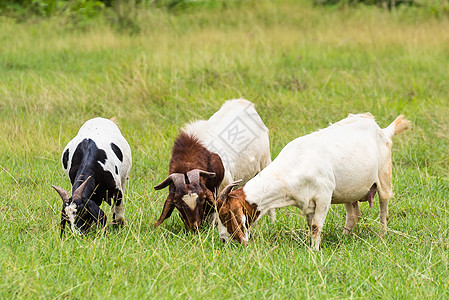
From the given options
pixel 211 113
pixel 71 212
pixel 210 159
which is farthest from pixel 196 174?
pixel 211 113

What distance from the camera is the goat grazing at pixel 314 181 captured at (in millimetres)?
5340

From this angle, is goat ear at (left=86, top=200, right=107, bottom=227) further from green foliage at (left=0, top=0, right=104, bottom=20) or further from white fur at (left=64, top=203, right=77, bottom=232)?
green foliage at (left=0, top=0, right=104, bottom=20)

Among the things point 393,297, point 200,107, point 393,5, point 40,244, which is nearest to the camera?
point 393,297

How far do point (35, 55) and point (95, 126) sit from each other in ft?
27.3

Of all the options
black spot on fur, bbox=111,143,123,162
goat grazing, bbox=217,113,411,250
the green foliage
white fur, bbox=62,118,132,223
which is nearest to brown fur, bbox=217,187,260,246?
goat grazing, bbox=217,113,411,250

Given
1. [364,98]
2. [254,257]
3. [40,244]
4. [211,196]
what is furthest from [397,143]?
[40,244]

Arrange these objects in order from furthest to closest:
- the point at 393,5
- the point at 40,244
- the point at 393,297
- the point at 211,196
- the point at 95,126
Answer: the point at 393,5 → the point at 95,126 → the point at 211,196 → the point at 40,244 → the point at 393,297

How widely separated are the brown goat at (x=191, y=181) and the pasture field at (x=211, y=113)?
0.23 metres

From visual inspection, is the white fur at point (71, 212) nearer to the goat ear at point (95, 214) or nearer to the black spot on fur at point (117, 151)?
the goat ear at point (95, 214)

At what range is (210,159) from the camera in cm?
639

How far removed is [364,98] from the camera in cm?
1088

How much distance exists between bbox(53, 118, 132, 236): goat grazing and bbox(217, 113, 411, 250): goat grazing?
113cm

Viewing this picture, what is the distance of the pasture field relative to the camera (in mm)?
4660

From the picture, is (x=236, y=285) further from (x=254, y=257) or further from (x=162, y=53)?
(x=162, y=53)
